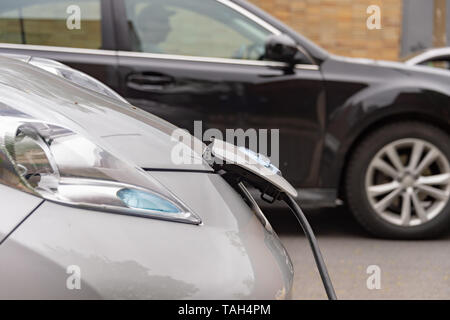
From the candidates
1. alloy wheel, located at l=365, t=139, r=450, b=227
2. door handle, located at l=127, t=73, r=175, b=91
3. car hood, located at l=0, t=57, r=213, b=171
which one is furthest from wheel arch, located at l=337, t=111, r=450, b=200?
car hood, located at l=0, t=57, r=213, b=171

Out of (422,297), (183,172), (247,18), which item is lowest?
(422,297)

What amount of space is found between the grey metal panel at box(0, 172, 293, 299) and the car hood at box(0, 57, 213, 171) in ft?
0.68

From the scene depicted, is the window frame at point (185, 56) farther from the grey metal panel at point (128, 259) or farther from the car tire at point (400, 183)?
the grey metal panel at point (128, 259)

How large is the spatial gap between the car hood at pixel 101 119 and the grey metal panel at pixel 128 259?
208 millimetres

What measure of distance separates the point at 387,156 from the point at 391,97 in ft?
1.28

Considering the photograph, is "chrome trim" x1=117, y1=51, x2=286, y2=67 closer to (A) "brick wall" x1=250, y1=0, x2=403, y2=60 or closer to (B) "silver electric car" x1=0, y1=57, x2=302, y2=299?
(B) "silver electric car" x1=0, y1=57, x2=302, y2=299

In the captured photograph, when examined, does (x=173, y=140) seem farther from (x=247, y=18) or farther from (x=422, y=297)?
(x=247, y=18)

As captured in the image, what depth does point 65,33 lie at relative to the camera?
16.5ft

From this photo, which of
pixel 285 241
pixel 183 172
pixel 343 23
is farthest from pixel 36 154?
pixel 343 23

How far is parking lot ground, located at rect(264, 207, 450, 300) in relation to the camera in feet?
13.3

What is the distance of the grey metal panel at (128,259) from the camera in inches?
68.4

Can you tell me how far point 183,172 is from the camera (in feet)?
6.63

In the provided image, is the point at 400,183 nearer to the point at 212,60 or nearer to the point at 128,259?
the point at 212,60

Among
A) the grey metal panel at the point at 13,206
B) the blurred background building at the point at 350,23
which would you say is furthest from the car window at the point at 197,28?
the blurred background building at the point at 350,23
